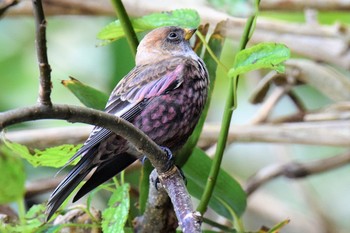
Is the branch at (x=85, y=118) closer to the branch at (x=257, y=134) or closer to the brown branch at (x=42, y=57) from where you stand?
the brown branch at (x=42, y=57)

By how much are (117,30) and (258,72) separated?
4.41 ft

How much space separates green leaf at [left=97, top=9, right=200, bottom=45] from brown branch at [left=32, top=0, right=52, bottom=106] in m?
0.59

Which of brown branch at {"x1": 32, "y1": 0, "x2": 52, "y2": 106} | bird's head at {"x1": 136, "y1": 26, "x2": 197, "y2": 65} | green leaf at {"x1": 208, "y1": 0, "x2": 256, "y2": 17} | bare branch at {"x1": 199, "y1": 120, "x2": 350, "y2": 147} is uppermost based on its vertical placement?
brown branch at {"x1": 32, "y1": 0, "x2": 52, "y2": 106}

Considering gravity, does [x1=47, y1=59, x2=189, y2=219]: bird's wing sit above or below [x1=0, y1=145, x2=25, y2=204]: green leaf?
below

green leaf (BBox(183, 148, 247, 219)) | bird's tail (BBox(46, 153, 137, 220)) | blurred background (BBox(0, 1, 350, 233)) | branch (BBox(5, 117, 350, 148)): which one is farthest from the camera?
blurred background (BBox(0, 1, 350, 233))

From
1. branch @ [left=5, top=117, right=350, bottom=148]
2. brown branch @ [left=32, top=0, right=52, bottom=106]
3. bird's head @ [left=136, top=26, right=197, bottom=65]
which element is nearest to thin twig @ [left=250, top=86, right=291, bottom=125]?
branch @ [left=5, top=117, right=350, bottom=148]

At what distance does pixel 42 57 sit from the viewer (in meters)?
0.98

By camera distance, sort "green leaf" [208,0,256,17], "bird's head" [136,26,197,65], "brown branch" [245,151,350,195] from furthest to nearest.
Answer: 1. "green leaf" [208,0,256,17]
2. "brown branch" [245,151,350,195]
3. "bird's head" [136,26,197,65]

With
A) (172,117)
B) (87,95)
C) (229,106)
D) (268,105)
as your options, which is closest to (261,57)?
(229,106)

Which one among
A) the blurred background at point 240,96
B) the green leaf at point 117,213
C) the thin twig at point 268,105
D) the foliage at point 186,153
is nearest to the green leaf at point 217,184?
→ the foliage at point 186,153

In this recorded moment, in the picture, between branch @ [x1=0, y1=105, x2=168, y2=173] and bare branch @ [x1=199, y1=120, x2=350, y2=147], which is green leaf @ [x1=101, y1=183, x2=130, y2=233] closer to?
branch @ [x1=0, y1=105, x2=168, y2=173]

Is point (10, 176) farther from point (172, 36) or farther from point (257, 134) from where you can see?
point (257, 134)

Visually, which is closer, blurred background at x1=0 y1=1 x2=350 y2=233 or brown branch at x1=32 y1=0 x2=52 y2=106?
brown branch at x1=32 y1=0 x2=52 y2=106

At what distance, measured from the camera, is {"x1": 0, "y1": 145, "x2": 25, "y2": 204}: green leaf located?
0.84 metres
